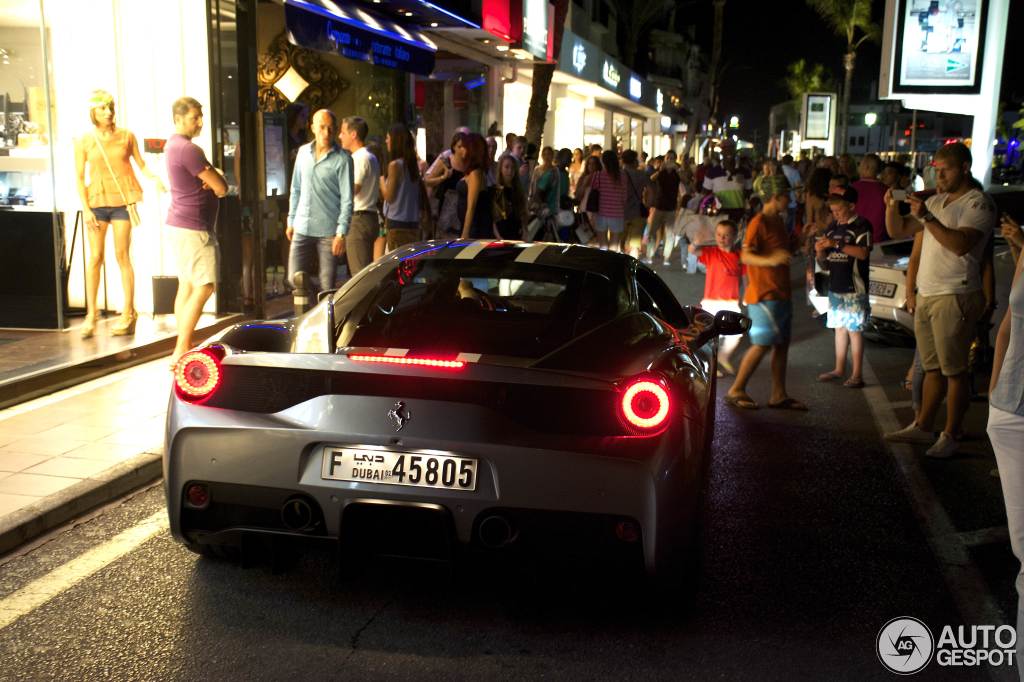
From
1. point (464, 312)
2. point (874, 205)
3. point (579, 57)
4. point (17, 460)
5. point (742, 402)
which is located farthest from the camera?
point (579, 57)

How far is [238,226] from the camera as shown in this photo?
10.6 meters

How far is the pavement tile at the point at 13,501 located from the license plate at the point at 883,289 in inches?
313

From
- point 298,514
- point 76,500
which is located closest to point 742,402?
point 76,500

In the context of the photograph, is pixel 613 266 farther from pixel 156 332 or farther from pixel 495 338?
pixel 156 332

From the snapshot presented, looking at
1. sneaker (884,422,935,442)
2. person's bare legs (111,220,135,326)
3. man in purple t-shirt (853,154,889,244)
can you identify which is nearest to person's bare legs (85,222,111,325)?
person's bare legs (111,220,135,326)

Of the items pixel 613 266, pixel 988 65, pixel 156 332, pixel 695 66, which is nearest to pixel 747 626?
pixel 613 266

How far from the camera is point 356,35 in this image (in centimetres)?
1316

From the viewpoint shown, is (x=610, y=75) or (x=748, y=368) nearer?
(x=748, y=368)

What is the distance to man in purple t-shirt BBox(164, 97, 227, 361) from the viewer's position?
830 cm

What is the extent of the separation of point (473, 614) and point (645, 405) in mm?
1031

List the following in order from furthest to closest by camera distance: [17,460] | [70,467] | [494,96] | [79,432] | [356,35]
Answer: [494,96] < [356,35] < [79,432] < [17,460] < [70,467]

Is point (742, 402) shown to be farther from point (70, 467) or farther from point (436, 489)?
point (436, 489)

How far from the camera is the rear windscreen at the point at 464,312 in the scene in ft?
14.7

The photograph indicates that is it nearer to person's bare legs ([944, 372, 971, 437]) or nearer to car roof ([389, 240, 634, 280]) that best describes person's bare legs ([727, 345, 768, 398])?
person's bare legs ([944, 372, 971, 437])
